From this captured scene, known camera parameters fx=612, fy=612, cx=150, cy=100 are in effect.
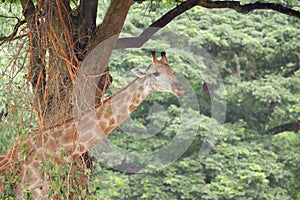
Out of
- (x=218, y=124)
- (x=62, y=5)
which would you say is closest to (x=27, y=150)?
(x=62, y=5)

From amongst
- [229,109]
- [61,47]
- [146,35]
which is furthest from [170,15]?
[229,109]

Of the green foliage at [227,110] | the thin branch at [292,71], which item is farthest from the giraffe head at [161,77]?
the thin branch at [292,71]

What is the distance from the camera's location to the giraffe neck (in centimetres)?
353

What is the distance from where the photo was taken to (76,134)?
3494mm

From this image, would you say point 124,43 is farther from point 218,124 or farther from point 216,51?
point 216,51

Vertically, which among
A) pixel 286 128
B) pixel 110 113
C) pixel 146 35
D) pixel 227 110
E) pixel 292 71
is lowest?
pixel 286 128

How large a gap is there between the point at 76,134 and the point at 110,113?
25 cm

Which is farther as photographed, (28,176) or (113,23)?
(113,23)

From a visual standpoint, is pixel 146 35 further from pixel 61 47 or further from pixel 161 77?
pixel 61 47

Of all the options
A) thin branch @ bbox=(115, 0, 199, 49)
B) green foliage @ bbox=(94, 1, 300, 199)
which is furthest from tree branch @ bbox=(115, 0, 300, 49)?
green foliage @ bbox=(94, 1, 300, 199)

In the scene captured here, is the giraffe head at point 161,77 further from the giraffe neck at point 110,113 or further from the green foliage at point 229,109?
the green foliage at point 229,109

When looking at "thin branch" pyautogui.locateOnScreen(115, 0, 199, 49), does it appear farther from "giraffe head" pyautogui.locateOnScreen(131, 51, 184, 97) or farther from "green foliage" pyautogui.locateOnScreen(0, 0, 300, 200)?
"green foliage" pyautogui.locateOnScreen(0, 0, 300, 200)

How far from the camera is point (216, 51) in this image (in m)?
9.16

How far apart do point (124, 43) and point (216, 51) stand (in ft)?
16.9
